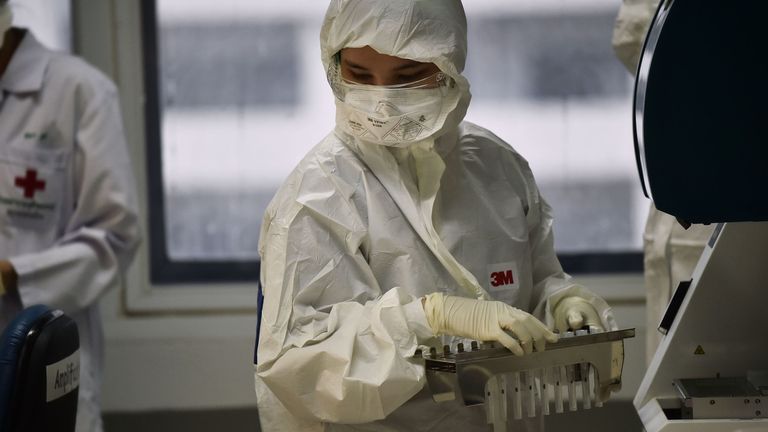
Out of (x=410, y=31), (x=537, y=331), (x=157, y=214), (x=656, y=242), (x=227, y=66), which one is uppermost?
(x=410, y=31)

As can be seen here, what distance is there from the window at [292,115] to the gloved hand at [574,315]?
5.62 ft

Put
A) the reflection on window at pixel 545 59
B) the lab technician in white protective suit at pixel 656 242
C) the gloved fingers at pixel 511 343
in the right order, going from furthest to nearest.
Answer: the reflection on window at pixel 545 59
the lab technician in white protective suit at pixel 656 242
the gloved fingers at pixel 511 343

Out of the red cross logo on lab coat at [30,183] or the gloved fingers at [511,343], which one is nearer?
the gloved fingers at [511,343]

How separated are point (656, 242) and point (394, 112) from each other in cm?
105

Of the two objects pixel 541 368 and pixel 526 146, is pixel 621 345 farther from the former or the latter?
pixel 526 146

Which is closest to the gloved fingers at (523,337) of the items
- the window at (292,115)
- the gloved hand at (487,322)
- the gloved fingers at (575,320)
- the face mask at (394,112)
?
the gloved hand at (487,322)

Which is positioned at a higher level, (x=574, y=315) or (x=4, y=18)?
(x=4, y=18)

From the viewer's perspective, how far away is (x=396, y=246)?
1.47m

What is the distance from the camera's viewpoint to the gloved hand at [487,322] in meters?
1.30

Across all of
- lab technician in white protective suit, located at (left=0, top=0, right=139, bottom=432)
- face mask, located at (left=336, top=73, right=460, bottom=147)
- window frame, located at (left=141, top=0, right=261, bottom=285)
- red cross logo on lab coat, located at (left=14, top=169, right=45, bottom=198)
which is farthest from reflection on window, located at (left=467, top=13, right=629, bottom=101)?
face mask, located at (left=336, top=73, right=460, bottom=147)

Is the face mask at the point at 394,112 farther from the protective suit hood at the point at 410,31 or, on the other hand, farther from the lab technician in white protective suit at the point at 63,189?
the lab technician in white protective suit at the point at 63,189

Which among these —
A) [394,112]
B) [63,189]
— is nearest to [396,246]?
[394,112]

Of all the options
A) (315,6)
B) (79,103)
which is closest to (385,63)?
(79,103)

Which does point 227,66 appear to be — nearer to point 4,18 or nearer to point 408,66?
point 4,18
